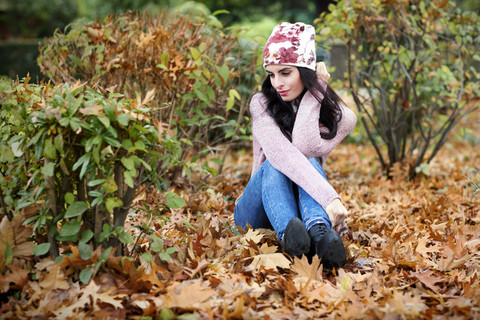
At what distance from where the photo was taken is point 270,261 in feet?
6.39

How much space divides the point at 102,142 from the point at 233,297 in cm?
74

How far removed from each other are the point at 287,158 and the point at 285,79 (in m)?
0.44

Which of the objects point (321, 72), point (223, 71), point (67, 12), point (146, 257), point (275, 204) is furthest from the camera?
point (67, 12)

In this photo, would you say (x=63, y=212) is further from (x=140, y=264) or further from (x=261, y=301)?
(x=261, y=301)

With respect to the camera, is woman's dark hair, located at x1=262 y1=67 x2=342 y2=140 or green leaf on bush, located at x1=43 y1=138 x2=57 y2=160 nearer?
green leaf on bush, located at x1=43 y1=138 x2=57 y2=160

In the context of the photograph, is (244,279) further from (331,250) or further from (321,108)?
(321,108)

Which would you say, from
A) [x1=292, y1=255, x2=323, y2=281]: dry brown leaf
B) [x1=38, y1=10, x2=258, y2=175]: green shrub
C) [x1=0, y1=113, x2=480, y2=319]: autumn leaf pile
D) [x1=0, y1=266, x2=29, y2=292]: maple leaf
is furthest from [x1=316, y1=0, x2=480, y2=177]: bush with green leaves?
[x1=0, y1=266, x2=29, y2=292]: maple leaf

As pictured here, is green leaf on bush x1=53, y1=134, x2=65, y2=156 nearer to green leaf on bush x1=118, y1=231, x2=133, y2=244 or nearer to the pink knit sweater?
A: green leaf on bush x1=118, y1=231, x2=133, y2=244

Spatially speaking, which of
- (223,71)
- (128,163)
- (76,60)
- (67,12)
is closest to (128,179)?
(128,163)

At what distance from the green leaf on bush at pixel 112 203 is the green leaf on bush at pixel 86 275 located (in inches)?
9.7

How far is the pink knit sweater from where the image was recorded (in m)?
2.11

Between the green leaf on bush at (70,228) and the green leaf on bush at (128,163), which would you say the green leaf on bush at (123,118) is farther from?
the green leaf on bush at (70,228)

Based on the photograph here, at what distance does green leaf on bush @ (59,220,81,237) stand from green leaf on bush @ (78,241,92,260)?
1.9 inches

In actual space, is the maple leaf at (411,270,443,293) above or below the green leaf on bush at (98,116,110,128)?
below
